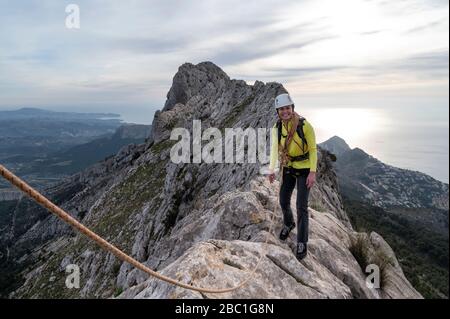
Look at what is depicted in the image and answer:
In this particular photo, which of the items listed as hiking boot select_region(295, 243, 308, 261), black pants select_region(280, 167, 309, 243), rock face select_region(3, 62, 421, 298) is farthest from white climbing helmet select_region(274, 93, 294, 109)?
hiking boot select_region(295, 243, 308, 261)

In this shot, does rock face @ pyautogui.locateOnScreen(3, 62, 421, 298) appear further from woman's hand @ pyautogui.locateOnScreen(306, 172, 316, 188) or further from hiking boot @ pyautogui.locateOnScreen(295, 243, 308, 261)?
woman's hand @ pyautogui.locateOnScreen(306, 172, 316, 188)

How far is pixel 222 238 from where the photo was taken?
544 inches

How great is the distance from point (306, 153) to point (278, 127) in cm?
126

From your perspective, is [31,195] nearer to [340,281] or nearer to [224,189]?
[340,281]

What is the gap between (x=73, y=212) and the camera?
13575 centimetres

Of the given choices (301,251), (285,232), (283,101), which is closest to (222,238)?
(285,232)

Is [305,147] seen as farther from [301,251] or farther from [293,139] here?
[301,251]

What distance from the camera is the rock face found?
937cm

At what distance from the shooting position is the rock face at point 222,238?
937 cm

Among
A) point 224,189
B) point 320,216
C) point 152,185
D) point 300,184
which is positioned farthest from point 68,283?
point 300,184

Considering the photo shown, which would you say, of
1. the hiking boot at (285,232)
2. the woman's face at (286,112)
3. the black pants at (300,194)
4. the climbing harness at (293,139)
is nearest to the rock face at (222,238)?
the hiking boot at (285,232)

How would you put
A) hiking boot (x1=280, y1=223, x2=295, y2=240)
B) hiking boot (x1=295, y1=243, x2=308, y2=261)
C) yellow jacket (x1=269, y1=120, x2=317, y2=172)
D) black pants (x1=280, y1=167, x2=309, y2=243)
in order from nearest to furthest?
yellow jacket (x1=269, y1=120, x2=317, y2=172) → hiking boot (x1=295, y1=243, x2=308, y2=261) → black pants (x1=280, y1=167, x2=309, y2=243) → hiking boot (x1=280, y1=223, x2=295, y2=240)

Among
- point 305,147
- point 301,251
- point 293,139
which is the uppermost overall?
point 293,139

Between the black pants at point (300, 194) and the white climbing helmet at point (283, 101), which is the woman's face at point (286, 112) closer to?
the white climbing helmet at point (283, 101)
